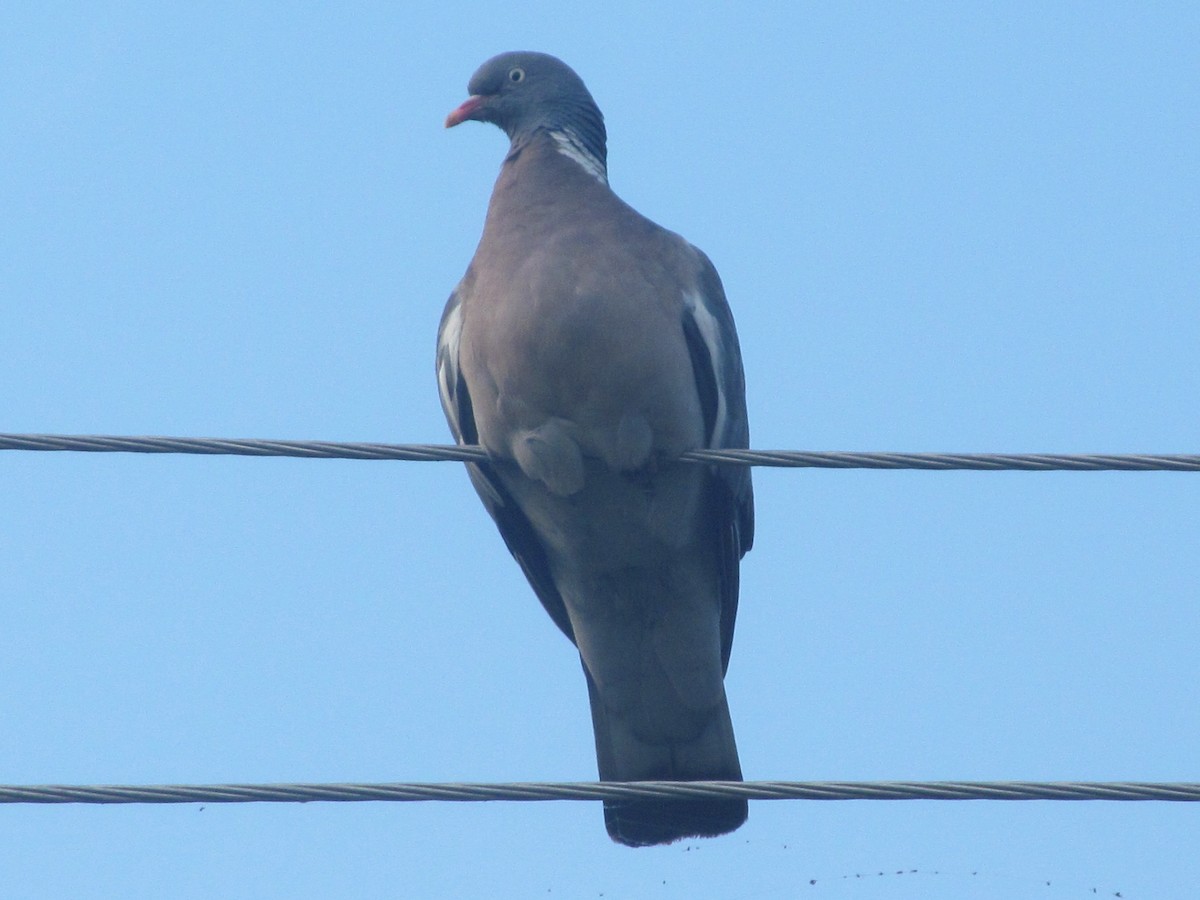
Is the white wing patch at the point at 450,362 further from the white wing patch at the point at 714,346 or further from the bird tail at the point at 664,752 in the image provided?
the bird tail at the point at 664,752

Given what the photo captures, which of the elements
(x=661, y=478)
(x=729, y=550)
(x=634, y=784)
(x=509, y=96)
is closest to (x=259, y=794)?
(x=634, y=784)

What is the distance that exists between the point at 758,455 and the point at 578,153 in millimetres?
2183

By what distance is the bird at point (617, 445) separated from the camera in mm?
4980

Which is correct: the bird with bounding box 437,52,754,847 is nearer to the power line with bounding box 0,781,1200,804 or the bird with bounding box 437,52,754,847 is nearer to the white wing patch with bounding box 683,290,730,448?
the white wing patch with bounding box 683,290,730,448

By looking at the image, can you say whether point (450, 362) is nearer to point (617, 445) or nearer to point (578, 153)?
point (617, 445)

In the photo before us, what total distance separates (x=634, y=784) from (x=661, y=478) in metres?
1.64

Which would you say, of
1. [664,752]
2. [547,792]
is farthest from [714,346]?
[547,792]

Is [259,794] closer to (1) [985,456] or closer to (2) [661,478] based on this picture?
(1) [985,456]

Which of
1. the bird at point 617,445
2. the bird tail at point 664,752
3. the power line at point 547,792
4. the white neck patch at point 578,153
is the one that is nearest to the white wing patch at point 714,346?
the bird at point 617,445

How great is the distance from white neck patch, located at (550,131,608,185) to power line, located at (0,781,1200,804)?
9.01ft

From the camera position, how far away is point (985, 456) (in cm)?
391

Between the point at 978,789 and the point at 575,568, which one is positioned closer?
the point at 978,789

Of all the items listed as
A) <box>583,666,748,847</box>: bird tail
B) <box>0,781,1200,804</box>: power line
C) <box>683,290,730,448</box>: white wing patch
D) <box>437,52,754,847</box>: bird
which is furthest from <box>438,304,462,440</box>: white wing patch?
<box>0,781,1200,804</box>: power line

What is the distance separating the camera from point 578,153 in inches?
233
